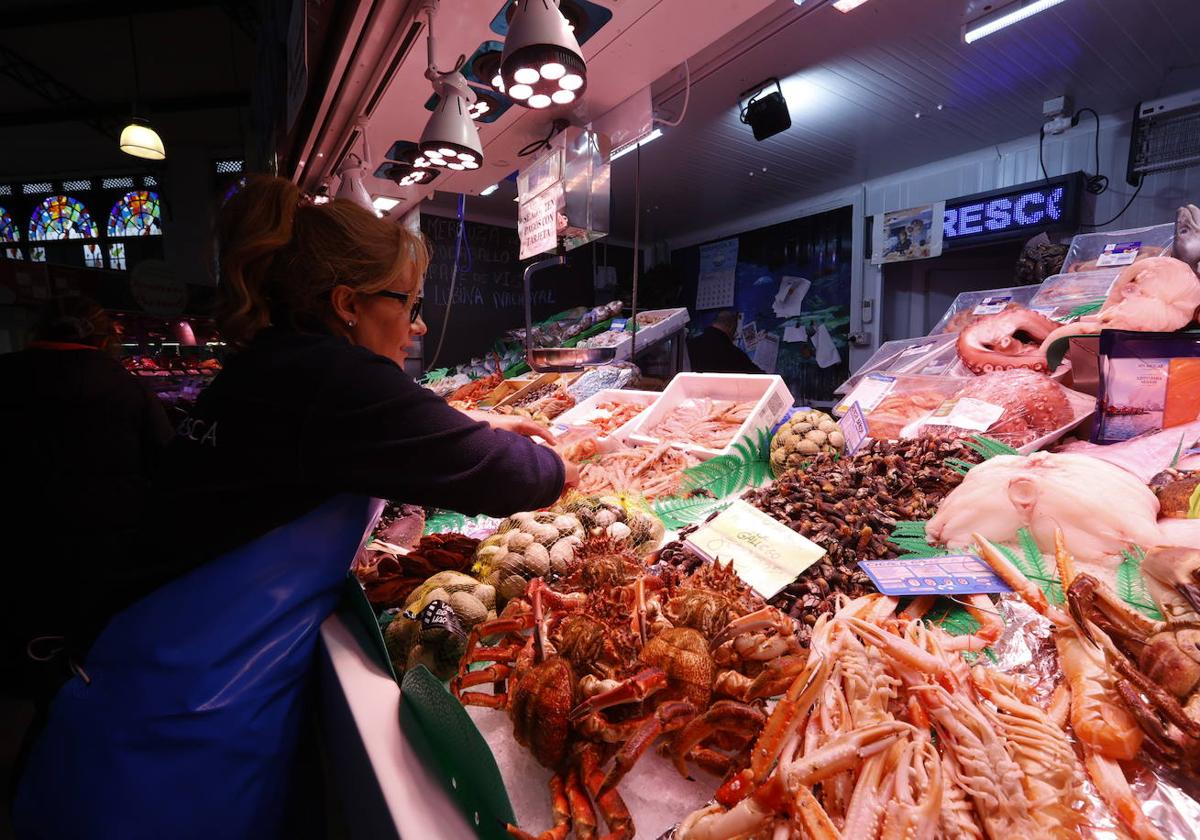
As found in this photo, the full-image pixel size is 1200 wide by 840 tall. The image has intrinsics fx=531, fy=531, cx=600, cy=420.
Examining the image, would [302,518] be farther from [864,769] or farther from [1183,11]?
[1183,11]

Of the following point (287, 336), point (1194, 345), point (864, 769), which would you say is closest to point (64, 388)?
point (287, 336)

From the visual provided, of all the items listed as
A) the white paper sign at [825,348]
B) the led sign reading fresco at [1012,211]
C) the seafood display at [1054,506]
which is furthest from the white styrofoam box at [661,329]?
the white paper sign at [825,348]

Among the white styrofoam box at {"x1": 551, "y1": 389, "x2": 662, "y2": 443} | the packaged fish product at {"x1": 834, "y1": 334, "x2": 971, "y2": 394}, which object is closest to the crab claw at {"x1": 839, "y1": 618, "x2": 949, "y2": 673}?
the white styrofoam box at {"x1": 551, "y1": 389, "x2": 662, "y2": 443}

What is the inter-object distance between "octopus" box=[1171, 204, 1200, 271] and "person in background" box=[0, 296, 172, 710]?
482 cm

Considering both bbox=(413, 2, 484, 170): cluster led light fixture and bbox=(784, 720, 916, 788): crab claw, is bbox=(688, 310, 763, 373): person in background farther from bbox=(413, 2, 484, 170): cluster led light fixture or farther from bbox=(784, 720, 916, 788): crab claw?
bbox=(784, 720, 916, 788): crab claw

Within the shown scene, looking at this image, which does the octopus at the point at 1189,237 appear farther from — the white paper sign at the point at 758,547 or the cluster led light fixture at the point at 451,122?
the cluster led light fixture at the point at 451,122

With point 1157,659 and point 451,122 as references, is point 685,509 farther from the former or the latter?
point 451,122

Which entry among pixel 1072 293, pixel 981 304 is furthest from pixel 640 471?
pixel 981 304

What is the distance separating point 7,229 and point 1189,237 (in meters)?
17.4

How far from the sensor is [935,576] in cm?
104

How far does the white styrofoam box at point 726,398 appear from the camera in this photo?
2.29 meters

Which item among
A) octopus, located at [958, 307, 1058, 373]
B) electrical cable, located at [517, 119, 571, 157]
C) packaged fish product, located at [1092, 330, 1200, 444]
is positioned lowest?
packaged fish product, located at [1092, 330, 1200, 444]

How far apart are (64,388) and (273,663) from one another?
8.84 feet

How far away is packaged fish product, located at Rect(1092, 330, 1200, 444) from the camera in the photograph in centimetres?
156
